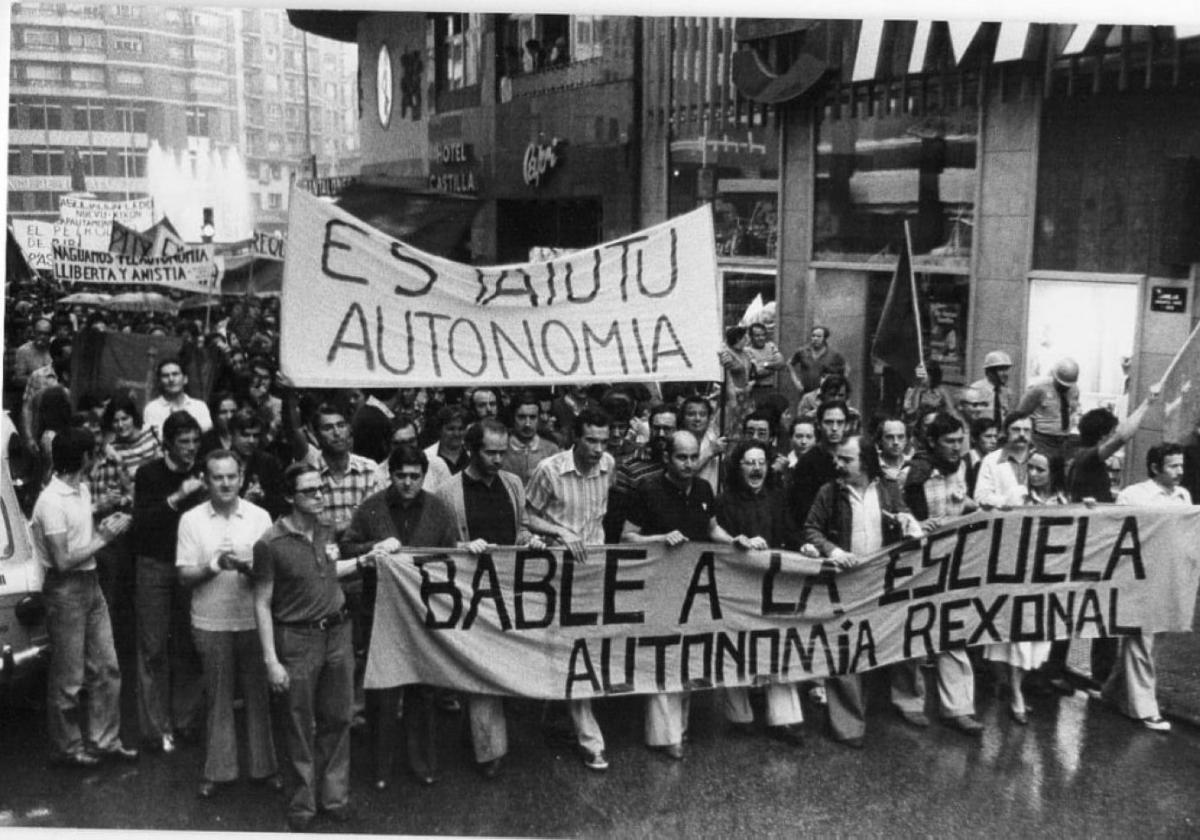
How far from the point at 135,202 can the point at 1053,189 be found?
40.5 ft

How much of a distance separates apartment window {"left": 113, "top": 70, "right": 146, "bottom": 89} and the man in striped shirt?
10307mm

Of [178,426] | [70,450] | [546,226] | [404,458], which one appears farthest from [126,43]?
[404,458]

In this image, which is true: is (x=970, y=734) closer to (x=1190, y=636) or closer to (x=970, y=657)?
(x=970, y=657)

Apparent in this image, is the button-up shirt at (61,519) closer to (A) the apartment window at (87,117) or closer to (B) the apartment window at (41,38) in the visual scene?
(B) the apartment window at (41,38)

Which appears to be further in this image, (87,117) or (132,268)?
(87,117)

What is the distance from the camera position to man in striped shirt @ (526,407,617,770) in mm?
6922

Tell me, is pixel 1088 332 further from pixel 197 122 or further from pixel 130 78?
pixel 197 122

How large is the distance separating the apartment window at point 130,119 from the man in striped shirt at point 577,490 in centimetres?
1683

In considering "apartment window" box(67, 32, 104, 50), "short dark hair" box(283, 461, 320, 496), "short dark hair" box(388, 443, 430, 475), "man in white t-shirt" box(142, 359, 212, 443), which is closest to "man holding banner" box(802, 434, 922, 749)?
"short dark hair" box(388, 443, 430, 475)

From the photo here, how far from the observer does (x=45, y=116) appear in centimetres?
1327

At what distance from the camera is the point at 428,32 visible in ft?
69.0

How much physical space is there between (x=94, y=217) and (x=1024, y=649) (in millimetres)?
13326

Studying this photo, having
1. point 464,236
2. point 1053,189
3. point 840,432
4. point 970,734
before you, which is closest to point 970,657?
point 970,734

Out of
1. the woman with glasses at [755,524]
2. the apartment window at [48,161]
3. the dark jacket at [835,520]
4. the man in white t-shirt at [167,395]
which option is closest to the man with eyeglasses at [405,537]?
the woman with glasses at [755,524]
